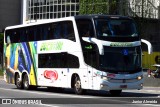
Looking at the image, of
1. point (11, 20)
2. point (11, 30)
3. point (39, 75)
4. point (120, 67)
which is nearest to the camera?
point (120, 67)

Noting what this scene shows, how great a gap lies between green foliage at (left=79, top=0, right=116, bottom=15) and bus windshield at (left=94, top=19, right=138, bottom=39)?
37889 mm

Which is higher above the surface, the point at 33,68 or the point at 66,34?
the point at 66,34

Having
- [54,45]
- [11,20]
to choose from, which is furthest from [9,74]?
[11,20]

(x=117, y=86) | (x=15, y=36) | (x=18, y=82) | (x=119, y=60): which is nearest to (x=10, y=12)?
(x=15, y=36)

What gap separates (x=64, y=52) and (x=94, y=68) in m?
2.97

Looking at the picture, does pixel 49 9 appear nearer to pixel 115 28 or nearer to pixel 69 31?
pixel 69 31

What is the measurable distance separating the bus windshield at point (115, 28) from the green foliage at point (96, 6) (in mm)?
37889

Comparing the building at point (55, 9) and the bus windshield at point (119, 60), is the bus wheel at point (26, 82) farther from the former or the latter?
the building at point (55, 9)

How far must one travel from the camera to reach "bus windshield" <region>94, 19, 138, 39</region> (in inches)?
953

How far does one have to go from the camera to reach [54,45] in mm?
27312

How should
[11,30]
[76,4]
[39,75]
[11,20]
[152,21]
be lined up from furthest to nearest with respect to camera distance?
1. [11,20]
2. [76,4]
3. [152,21]
4. [11,30]
5. [39,75]

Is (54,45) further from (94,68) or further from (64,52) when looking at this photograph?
(94,68)

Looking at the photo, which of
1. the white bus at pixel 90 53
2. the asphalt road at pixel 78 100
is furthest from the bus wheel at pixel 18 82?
the asphalt road at pixel 78 100

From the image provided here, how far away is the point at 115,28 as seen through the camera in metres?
24.6
